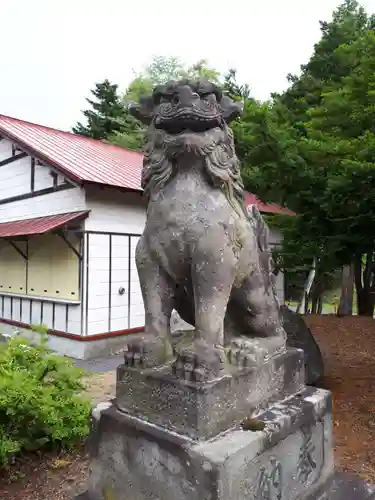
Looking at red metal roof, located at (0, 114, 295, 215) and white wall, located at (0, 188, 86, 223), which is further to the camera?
white wall, located at (0, 188, 86, 223)

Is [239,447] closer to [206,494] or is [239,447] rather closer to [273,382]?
[206,494]

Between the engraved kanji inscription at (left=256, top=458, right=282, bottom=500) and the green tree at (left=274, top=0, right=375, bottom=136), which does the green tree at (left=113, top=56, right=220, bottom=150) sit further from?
the engraved kanji inscription at (left=256, top=458, right=282, bottom=500)

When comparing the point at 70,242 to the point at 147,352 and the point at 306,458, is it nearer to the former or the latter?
the point at 147,352

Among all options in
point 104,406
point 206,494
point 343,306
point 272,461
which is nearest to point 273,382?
point 272,461

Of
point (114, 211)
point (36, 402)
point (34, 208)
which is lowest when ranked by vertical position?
point (36, 402)

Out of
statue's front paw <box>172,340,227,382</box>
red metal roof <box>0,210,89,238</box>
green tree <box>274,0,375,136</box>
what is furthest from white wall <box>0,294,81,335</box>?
statue's front paw <box>172,340,227,382</box>

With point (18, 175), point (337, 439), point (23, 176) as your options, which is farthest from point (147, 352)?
point (18, 175)

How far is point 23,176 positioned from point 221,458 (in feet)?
26.1

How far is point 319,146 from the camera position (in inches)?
167

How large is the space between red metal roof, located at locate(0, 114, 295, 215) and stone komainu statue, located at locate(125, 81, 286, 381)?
13.1 feet

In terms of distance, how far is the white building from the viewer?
6.95m

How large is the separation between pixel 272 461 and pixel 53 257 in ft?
21.5

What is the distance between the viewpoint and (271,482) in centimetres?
184

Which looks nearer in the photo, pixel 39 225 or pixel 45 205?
pixel 39 225
